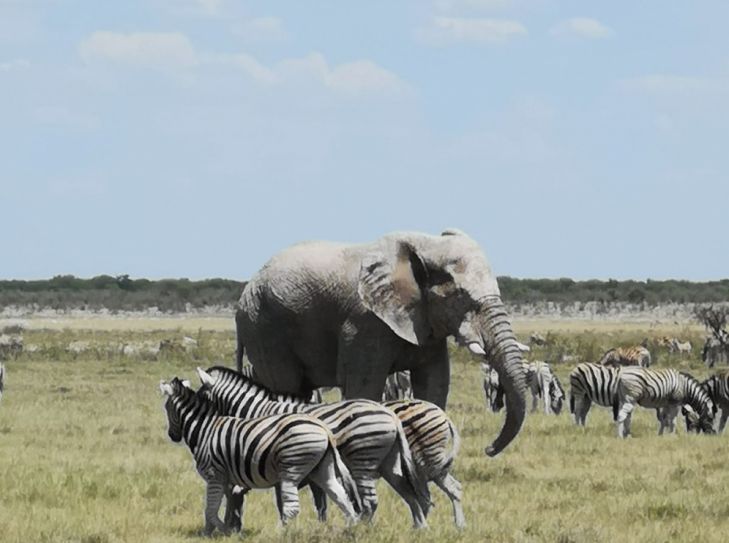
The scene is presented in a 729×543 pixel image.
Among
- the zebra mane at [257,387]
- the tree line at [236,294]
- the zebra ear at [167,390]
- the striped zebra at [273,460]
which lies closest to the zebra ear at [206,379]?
the zebra mane at [257,387]

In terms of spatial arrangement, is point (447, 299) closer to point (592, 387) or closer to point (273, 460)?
point (273, 460)

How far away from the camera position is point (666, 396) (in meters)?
21.1

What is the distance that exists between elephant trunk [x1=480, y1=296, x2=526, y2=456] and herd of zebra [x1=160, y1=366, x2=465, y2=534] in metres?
0.92

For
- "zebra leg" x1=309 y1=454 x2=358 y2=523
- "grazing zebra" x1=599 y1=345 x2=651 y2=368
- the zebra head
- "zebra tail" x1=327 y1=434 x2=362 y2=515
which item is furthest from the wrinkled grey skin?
"grazing zebra" x1=599 y1=345 x2=651 y2=368

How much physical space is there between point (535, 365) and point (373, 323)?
14409 millimetres

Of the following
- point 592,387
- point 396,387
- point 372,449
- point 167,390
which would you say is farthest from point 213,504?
point 396,387

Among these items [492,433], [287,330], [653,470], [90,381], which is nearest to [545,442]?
[492,433]

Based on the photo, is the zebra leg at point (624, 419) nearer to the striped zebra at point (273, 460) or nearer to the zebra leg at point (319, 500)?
the zebra leg at point (319, 500)

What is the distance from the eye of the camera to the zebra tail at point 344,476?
9.88m

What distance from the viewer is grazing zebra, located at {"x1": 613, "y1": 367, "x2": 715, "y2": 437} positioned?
68.7 ft

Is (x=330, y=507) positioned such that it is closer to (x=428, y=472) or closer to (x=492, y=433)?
(x=428, y=472)

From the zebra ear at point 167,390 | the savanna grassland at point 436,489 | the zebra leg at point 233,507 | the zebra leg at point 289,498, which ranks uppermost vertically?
the zebra ear at point 167,390

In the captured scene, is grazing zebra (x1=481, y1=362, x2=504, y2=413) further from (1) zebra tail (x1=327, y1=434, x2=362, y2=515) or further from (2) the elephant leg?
(1) zebra tail (x1=327, y1=434, x2=362, y2=515)

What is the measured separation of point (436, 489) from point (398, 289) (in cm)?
245
